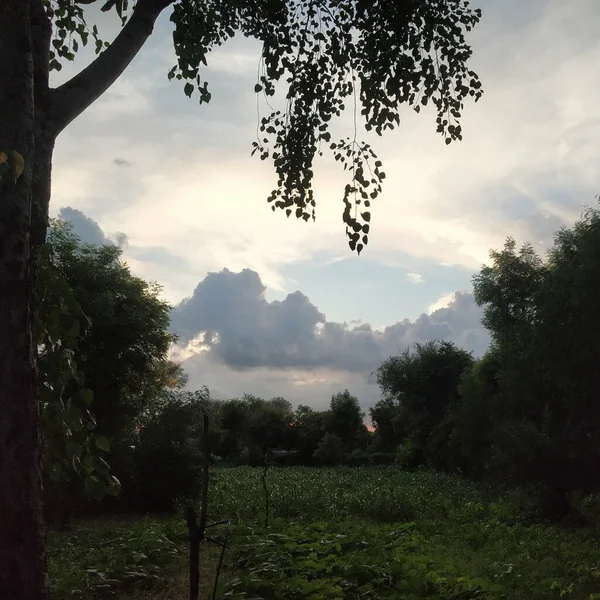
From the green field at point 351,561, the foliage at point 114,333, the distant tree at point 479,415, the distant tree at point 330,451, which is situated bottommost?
the distant tree at point 330,451

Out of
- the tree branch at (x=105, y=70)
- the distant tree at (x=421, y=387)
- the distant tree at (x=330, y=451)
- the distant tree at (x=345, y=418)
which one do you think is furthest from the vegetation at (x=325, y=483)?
the distant tree at (x=345, y=418)

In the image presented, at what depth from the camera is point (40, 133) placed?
14.1ft

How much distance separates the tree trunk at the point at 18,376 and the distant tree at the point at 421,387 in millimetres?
33621

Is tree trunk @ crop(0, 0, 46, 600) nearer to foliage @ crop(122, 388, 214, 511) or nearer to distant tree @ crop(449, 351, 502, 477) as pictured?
foliage @ crop(122, 388, 214, 511)

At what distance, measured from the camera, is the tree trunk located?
11.4 feet

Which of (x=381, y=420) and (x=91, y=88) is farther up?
(x=91, y=88)

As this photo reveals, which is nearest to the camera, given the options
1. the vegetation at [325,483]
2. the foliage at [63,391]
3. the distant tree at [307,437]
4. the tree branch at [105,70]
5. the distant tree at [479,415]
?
the foliage at [63,391]

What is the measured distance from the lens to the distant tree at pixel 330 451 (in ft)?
128

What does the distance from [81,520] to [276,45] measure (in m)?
15.1

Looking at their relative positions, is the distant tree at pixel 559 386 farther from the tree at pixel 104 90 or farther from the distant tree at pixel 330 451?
the distant tree at pixel 330 451

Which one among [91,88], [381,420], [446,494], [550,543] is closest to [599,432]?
[550,543]

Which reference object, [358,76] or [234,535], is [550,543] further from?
[358,76]

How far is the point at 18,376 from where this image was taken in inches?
141

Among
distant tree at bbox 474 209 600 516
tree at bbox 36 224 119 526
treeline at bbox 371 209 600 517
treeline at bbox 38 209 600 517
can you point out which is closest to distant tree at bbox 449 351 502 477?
treeline at bbox 38 209 600 517
